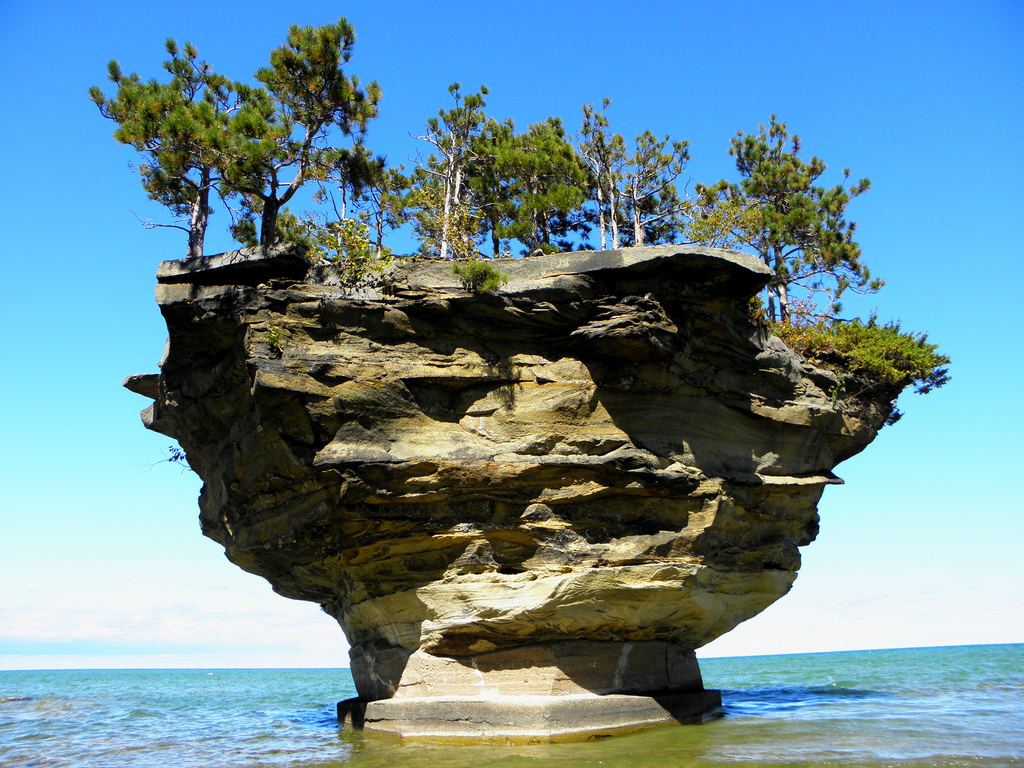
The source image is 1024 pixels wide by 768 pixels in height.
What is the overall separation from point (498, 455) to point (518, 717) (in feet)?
13.9

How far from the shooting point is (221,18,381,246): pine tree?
14.4 meters

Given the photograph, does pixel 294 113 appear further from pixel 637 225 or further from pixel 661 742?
pixel 661 742

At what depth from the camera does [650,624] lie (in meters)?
14.5

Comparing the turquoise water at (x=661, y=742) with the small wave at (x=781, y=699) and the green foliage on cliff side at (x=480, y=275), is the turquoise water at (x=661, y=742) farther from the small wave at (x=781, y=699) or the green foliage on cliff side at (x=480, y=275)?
the green foliage on cliff side at (x=480, y=275)

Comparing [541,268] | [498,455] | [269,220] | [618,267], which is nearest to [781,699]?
[498,455]

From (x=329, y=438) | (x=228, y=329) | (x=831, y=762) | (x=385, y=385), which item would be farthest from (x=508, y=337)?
(x=831, y=762)

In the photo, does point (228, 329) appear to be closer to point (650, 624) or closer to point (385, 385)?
point (385, 385)

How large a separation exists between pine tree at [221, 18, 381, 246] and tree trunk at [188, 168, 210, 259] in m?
0.43

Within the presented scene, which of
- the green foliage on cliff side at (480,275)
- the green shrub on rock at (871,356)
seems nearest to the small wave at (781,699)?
the green shrub on rock at (871,356)

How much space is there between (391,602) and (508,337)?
5.26 meters

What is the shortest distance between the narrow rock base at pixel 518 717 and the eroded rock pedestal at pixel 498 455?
0.04m

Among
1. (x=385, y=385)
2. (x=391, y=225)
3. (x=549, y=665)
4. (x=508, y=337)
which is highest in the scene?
(x=391, y=225)

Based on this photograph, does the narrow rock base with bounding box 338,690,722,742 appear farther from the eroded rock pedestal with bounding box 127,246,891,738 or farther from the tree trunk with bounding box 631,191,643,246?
the tree trunk with bounding box 631,191,643,246

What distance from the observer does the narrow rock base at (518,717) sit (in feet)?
42.4
